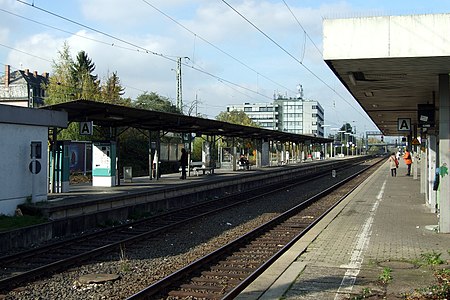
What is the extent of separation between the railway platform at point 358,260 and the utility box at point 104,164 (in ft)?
32.6

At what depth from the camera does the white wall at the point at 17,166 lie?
1383cm

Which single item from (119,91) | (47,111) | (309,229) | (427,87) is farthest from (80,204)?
(119,91)

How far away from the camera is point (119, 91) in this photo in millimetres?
49219

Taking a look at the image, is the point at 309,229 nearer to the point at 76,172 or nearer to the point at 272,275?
the point at 272,275

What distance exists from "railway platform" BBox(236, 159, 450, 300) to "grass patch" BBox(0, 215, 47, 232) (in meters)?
6.46

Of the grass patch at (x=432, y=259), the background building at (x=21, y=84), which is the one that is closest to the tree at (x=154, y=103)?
the background building at (x=21, y=84)

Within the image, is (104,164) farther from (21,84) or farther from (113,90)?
(21,84)

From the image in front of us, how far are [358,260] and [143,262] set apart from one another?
156 inches

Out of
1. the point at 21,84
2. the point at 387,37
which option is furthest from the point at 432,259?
the point at 21,84

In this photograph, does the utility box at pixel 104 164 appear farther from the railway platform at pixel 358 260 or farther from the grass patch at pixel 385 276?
the grass patch at pixel 385 276

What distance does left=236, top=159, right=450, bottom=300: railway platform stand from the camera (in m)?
7.26

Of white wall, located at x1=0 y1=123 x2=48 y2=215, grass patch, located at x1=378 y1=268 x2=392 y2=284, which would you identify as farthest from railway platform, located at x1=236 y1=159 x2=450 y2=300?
white wall, located at x1=0 y1=123 x2=48 y2=215

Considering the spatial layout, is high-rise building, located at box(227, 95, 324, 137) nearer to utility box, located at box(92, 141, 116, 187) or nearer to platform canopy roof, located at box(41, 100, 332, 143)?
platform canopy roof, located at box(41, 100, 332, 143)

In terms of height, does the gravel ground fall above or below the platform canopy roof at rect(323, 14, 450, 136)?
below
